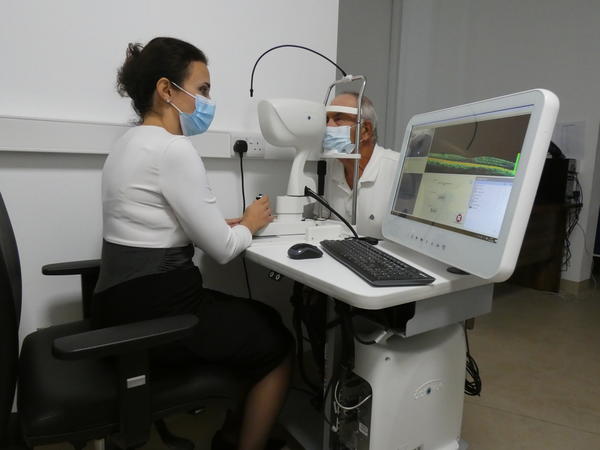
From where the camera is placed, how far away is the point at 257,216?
1.25m

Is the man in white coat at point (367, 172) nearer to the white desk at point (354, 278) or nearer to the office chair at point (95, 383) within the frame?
the white desk at point (354, 278)

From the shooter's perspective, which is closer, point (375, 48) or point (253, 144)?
point (253, 144)

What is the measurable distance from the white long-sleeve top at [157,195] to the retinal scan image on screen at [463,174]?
514 millimetres

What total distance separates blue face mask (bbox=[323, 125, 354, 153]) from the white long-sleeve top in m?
0.61

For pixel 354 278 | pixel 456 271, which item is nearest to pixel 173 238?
pixel 354 278

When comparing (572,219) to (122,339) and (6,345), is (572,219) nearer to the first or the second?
(122,339)

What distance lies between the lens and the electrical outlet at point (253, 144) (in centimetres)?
155

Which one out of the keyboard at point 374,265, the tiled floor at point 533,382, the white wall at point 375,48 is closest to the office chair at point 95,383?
the keyboard at point 374,265

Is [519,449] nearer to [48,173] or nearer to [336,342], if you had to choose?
[336,342]

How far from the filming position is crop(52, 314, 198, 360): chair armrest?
2.32ft

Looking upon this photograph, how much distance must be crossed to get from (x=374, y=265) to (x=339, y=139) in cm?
64

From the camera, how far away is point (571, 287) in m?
3.05

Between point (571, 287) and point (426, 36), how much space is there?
87.2 inches

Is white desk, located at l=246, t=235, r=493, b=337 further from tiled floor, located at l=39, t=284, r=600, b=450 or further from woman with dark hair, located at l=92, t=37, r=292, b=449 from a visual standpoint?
tiled floor, located at l=39, t=284, r=600, b=450
